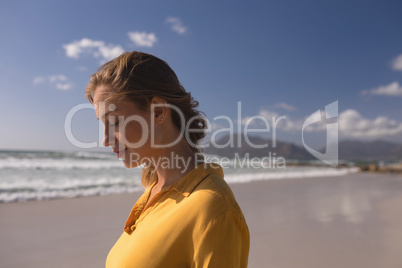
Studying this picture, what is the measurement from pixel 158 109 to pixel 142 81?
0.33 ft

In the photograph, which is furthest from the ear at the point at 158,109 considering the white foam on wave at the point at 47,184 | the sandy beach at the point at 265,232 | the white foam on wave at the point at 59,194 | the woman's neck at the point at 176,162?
the white foam on wave at the point at 47,184

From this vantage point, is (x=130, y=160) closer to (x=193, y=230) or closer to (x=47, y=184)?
(x=193, y=230)

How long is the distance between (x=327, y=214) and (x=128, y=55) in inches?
227

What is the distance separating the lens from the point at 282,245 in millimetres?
4012

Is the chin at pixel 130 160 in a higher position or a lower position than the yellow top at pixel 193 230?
higher

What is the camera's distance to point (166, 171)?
1016 mm

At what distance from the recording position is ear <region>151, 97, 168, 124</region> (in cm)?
93

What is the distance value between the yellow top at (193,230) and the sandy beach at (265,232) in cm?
301

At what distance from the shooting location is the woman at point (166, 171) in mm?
690

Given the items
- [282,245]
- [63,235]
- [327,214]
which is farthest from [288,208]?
[63,235]

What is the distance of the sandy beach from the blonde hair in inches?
120

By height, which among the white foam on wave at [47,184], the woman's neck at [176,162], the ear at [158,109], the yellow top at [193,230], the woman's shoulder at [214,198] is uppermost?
the ear at [158,109]

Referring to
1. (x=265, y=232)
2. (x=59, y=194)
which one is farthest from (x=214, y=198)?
(x=59, y=194)

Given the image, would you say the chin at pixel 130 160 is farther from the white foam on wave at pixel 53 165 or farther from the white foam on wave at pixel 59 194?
the white foam on wave at pixel 53 165
